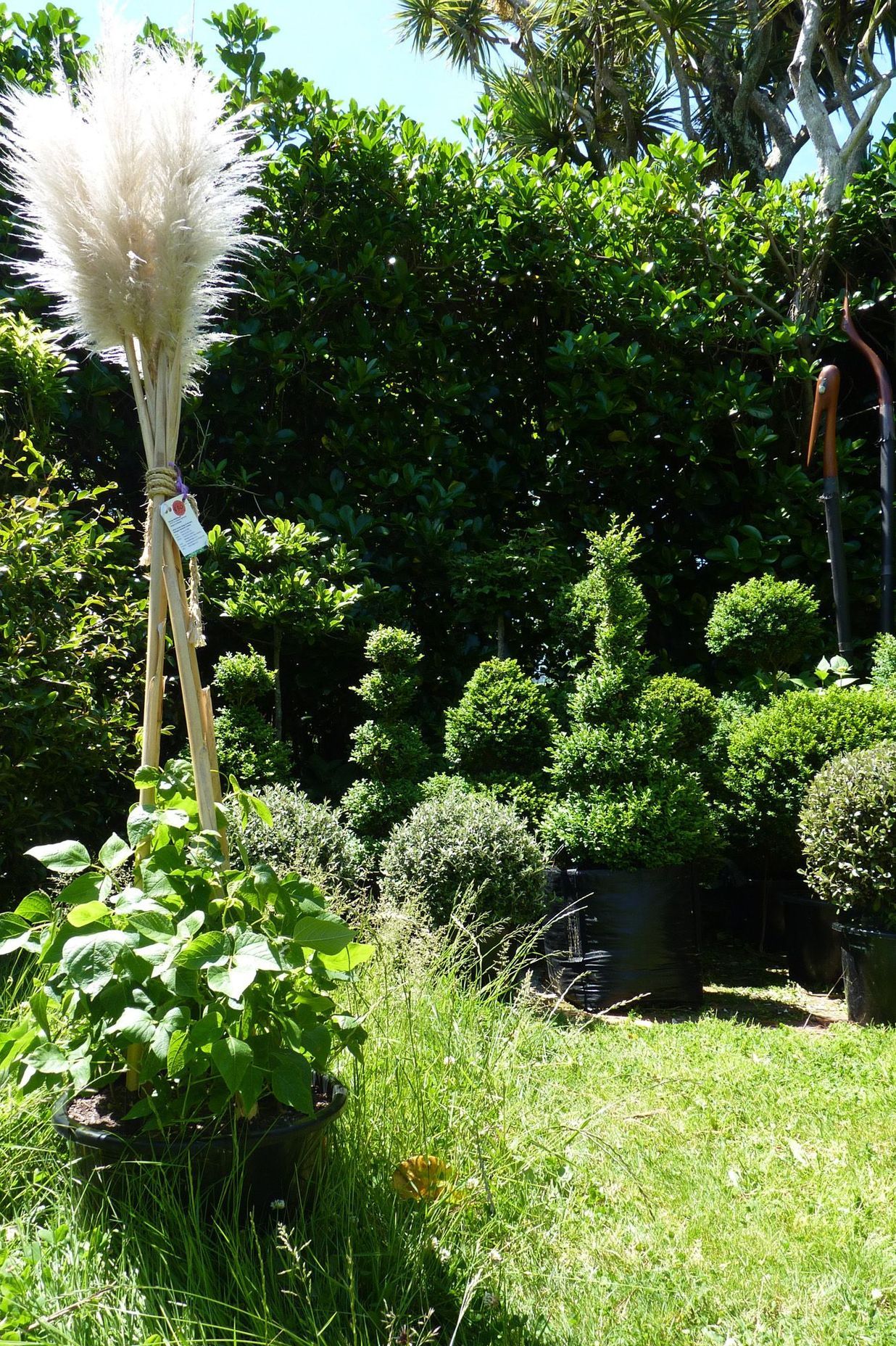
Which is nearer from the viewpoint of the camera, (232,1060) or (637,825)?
(232,1060)

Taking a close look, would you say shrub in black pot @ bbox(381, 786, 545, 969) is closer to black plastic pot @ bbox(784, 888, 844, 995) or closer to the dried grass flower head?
black plastic pot @ bbox(784, 888, 844, 995)

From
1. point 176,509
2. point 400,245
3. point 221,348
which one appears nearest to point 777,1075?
point 176,509

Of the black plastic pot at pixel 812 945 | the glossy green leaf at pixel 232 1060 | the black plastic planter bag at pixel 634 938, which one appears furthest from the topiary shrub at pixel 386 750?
the glossy green leaf at pixel 232 1060

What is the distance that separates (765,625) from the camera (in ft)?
18.0

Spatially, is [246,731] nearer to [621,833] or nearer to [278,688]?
[278,688]

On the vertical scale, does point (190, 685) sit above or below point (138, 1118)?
above

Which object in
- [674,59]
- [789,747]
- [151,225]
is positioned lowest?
[789,747]

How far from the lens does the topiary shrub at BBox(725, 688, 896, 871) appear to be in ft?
16.3

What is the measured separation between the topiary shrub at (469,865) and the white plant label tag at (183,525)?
231cm

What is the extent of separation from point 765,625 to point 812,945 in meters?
1.73

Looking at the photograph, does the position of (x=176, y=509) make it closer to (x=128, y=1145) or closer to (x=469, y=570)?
(x=128, y=1145)

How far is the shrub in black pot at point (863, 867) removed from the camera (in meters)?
4.09

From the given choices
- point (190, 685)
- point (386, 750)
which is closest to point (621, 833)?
point (386, 750)

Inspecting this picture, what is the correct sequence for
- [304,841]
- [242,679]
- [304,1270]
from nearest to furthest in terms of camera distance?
[304,1270], [304,841], [242,679]
